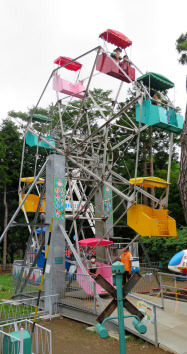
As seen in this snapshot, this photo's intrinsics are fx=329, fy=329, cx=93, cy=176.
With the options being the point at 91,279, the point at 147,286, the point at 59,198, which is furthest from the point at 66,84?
the point at 147,286

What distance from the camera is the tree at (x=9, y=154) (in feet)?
109

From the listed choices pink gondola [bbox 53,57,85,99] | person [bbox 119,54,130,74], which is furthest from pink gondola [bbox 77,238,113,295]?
person [bbox 119,54,130,74]

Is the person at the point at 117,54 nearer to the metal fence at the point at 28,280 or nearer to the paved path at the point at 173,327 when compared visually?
the metal fence at the point at 28,280

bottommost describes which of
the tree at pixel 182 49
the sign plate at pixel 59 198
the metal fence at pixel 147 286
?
the metal fence at pixel 147 286

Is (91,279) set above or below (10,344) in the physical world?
above

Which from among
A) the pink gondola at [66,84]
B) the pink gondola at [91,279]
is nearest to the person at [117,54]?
the pink gondola at [66,84]

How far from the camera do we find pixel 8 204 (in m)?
36.5

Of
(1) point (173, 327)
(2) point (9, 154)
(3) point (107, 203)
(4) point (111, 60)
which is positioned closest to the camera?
(1) point (173, 327)

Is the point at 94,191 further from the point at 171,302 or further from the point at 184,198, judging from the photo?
the point at 184,198

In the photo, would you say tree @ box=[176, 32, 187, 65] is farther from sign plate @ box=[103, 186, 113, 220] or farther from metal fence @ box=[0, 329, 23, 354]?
metal fence @ box=[0, 329, 23, 354]

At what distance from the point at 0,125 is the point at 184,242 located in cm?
2395

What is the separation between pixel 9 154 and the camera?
3525cm

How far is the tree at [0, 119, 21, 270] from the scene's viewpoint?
33.1m

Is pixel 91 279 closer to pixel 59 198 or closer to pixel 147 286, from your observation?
pixel 59 198
